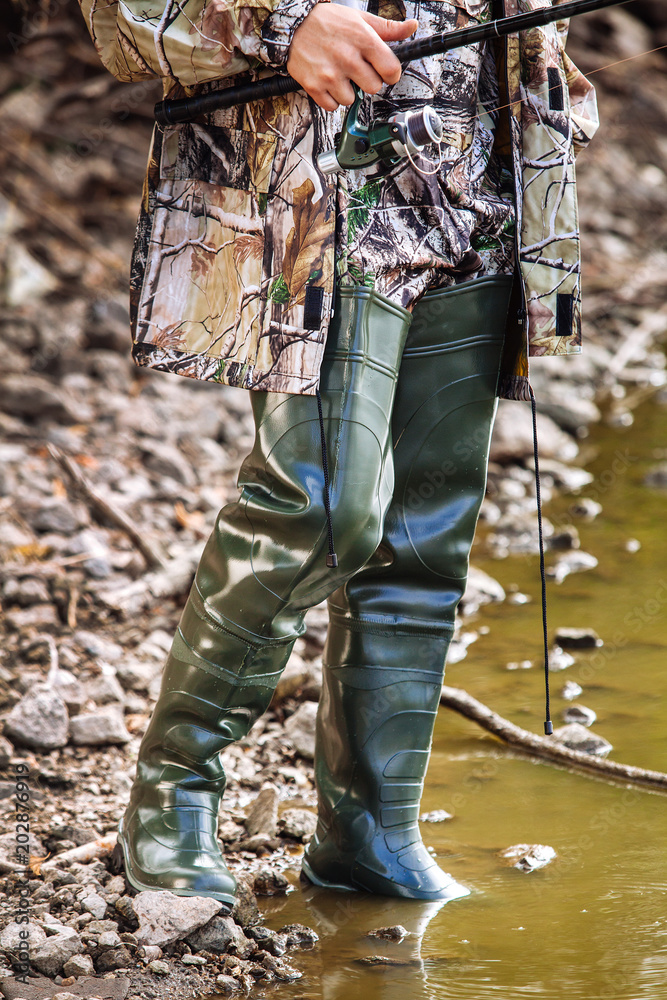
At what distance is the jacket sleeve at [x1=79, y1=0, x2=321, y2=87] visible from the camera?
138 centimetres

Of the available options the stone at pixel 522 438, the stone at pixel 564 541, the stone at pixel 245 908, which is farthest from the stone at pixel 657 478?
the stone at pixel 245 908

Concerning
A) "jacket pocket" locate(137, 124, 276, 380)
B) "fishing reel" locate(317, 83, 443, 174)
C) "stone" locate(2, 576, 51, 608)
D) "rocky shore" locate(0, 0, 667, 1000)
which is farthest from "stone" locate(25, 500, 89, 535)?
"fishing reel" locate(317, 83, 443, 174)

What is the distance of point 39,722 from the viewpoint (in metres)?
2.17

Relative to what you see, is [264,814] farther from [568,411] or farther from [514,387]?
[568,411]

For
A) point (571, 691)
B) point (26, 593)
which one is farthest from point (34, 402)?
point (571, 691)

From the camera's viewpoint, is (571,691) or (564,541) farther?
(564,541)

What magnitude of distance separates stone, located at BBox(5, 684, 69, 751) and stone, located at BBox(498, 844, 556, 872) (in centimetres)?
90

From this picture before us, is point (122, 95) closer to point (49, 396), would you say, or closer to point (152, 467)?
point (49, 396)

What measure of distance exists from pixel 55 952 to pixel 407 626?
70 cm

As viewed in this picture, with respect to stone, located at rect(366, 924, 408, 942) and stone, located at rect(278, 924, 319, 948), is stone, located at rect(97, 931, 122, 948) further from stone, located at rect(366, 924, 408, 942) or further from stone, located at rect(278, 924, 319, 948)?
stone, located at rect(366, 924, 408, 942)

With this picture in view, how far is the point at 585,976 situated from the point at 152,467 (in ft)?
8.68

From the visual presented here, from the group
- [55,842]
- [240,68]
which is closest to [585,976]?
[55,842]

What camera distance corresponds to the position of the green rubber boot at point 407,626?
171 cm

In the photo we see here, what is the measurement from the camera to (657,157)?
874cm
